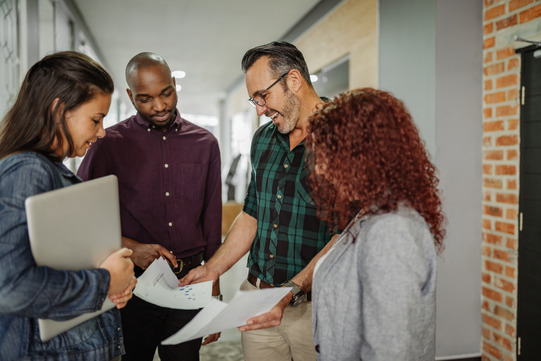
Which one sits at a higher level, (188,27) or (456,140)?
(188,27)

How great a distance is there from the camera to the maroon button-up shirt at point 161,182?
1823mm

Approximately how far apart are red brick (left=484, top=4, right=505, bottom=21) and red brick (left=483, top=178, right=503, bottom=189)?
3.12ft

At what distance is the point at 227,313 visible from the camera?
1044mm

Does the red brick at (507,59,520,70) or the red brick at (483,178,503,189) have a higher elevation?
the red brick at (507,59,520,70)

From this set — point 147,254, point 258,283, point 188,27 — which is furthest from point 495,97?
point 188,27

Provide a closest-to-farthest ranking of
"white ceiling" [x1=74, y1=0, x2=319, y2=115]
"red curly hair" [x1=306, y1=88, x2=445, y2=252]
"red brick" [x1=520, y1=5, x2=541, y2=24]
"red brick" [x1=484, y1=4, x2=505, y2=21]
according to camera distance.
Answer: "red curly hair" [x1=306, y1=88, x2=445, y2=252] → "red brick" [x1=520, y1=5, x2=541, y2=24] → "red brick" [x1=484, y1=4, x2=505, y2=21] → "white ceiling" [x1=74, y1=0, x2=319, y2=115]

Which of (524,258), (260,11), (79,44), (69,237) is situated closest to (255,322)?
(69,237)

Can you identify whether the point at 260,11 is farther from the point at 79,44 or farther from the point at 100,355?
the point at 100,355

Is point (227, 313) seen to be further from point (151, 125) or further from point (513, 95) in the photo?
point (513, 95)

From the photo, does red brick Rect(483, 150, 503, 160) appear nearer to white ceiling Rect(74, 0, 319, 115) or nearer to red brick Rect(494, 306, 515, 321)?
red brick Rect(494, 306, 515, 321)

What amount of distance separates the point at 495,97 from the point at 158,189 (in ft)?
6.53

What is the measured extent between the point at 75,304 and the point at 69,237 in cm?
15

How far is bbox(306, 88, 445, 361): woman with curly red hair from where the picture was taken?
0.93m

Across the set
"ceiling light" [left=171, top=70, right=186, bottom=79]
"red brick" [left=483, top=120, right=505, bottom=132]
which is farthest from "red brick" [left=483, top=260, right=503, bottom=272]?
"ceiling light" [left=171, top=70, right=186, bottom=79]
